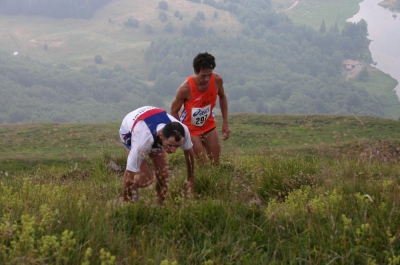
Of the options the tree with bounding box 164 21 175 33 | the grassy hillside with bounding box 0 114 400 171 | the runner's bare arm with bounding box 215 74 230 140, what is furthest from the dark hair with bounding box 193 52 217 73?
the tree with bounding box 164 21 175 33

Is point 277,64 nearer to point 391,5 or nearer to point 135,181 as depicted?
point 391,5

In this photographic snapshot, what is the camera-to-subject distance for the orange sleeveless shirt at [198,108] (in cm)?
710

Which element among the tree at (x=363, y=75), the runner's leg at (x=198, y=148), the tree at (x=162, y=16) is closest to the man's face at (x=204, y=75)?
the runner's leg at (x=198, y=148)

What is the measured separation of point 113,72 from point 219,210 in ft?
501

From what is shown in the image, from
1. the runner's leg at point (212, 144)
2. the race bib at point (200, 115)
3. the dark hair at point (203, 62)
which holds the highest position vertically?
the dark hair at point (203, 62)

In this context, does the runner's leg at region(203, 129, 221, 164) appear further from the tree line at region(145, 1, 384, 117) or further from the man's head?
the tree line at region(145, 1, 384, 117)

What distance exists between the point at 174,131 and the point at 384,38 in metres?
145

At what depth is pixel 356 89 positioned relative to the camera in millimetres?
130375

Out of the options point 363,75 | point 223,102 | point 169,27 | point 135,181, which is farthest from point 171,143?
point 169,27

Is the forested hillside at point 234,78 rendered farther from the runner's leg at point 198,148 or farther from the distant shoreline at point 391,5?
the runner's leg at point 198,148

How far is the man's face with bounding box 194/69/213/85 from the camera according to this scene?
22.6 feet

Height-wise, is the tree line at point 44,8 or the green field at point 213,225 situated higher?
the tree line at point 44,8

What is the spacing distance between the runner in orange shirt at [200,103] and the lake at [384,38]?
124 metres

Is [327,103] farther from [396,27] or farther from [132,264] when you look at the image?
[132,264]
